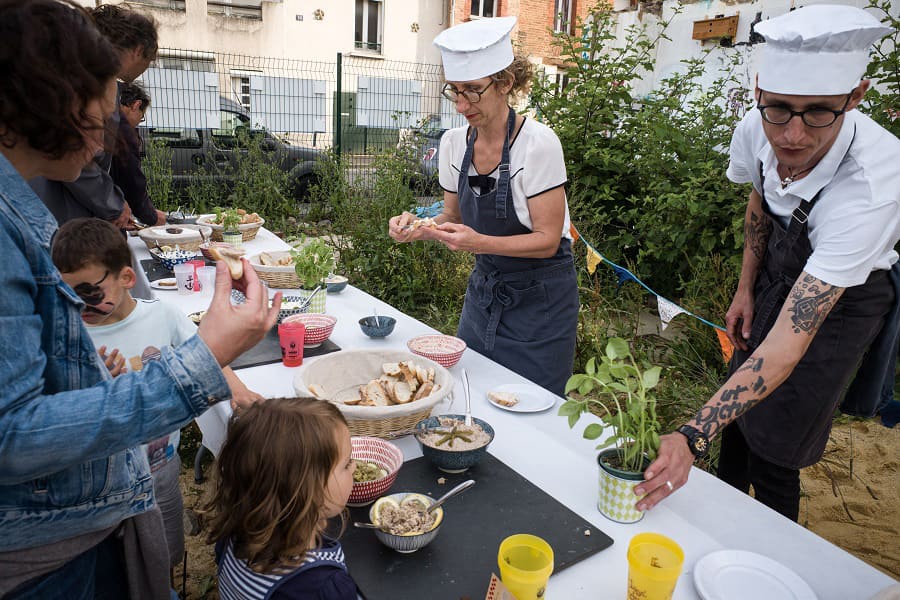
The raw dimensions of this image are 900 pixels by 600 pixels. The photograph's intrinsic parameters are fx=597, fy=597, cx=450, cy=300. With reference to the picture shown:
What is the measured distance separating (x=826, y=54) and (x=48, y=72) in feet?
5.99

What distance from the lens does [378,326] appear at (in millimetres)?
2557

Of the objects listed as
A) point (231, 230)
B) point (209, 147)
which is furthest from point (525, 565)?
point (209, 147)

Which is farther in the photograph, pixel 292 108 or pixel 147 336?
pixel 292 108

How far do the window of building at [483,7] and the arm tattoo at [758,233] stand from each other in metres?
19.2

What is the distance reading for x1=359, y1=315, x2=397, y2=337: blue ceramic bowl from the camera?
2539mm

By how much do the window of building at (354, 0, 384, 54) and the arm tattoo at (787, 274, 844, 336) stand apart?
19.6 meters

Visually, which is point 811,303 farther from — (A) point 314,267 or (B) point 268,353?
(A) point 314,267

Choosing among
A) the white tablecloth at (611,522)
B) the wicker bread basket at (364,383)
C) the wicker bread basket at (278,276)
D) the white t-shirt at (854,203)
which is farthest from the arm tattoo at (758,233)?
the wicker bread basket at (278,276)

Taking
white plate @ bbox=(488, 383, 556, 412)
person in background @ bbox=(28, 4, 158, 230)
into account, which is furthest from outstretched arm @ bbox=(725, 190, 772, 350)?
person in background @ bbox=(28, 4, 158, 230)

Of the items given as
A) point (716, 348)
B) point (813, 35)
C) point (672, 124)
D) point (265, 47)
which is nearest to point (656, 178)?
point (672, 124)

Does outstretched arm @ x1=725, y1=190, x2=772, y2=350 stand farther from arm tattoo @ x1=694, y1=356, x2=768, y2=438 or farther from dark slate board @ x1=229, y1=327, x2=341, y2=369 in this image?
dark slate board @ x1=229, y1=327, x2=341, y2=369

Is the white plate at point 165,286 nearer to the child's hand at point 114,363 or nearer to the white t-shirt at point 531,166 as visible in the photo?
the child's hand at point 114,363

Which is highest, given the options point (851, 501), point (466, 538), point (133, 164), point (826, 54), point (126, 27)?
point (126, 27)

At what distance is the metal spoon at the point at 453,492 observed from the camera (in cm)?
135
